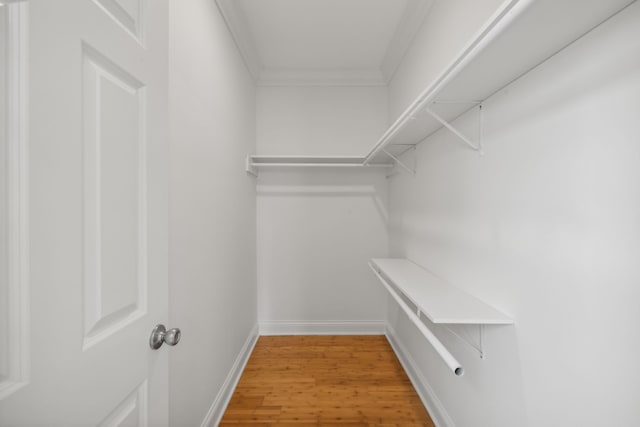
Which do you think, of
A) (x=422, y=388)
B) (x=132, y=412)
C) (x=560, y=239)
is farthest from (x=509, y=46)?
(x=422, y=388)

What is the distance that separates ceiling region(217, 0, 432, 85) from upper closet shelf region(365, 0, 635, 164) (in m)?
1.08

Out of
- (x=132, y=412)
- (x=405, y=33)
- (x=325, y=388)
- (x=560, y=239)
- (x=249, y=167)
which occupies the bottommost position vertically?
(x=325, y=388)

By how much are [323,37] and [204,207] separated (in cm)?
169

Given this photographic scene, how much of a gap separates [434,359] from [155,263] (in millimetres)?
1743

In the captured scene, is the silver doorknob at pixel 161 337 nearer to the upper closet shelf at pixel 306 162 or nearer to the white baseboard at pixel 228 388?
the white baseboard at pixel 228 388

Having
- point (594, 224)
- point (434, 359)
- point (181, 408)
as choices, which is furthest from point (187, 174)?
point (434, 359)

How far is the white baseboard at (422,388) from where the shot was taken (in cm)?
162

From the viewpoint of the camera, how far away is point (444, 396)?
64.0 inches

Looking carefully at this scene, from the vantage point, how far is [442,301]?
50.2 inches

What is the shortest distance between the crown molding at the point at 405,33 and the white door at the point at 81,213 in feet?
5.58

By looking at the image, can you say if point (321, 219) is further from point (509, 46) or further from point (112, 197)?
point (112, 197)

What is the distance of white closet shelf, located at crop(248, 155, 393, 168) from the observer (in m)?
2.54

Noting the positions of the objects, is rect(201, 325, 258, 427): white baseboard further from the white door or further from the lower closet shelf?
the lower closet shelf

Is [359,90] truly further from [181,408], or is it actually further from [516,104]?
[181,408]
